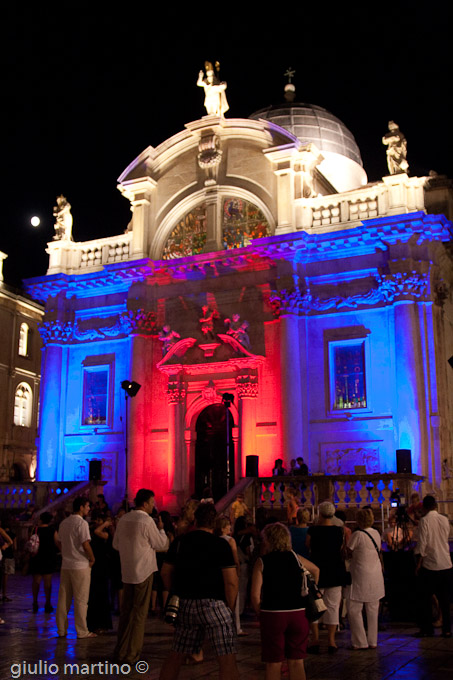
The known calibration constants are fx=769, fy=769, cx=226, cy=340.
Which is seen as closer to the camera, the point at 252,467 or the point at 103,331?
the point at 252,467

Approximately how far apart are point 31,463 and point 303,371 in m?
23.7

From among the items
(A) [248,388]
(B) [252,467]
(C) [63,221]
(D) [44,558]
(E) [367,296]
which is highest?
(C) [63,221]

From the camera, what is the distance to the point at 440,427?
24.2 m

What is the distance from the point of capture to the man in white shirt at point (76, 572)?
11.5m

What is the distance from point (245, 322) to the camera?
87.9ft

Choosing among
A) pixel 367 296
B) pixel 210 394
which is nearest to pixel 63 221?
pixel 210 394

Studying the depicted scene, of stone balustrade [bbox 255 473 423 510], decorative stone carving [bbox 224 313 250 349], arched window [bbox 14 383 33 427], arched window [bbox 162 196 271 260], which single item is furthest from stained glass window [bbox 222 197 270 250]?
arched window [bbox 14 383 33 427]

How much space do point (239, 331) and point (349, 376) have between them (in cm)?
409

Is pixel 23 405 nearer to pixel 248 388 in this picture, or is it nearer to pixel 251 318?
pixel 251 318

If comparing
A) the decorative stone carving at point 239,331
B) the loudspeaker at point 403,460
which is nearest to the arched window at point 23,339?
the decorative stone carving at point 239,331

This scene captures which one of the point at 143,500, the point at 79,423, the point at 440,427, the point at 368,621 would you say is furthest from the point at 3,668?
the point at 79,423

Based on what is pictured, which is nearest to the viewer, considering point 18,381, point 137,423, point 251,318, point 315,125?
point 251,318

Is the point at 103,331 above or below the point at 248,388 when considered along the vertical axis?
above

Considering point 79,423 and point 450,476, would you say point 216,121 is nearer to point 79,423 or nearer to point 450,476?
point 79,423
